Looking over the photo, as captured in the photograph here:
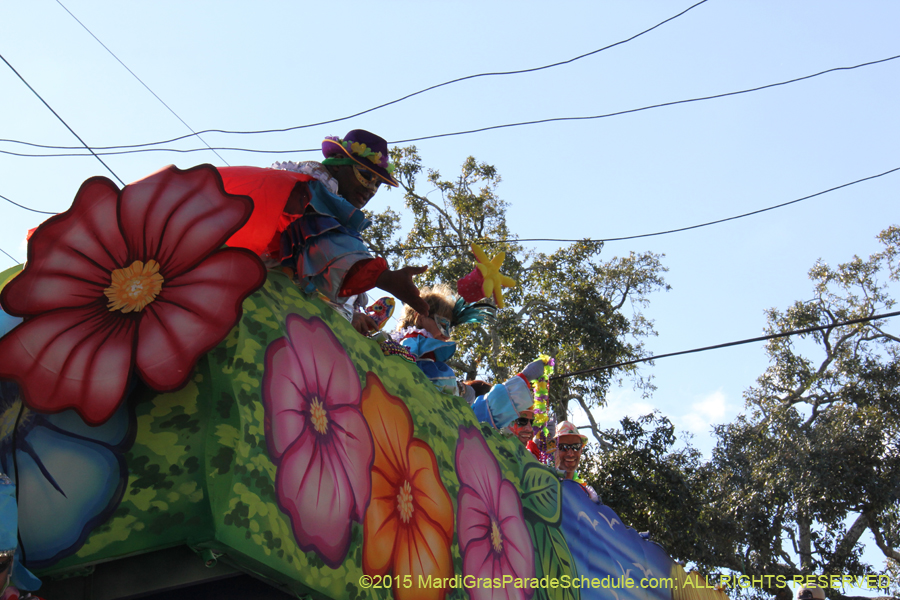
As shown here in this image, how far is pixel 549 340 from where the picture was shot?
1150 centimetres

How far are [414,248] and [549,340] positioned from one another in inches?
104

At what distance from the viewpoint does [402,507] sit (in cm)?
266

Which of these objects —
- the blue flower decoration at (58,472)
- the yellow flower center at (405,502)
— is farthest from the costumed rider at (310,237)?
the blue flower decoration at (58,472)

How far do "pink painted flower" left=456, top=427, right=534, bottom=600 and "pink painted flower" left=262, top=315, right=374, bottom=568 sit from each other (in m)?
0.73

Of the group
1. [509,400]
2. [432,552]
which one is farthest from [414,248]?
[432,552]

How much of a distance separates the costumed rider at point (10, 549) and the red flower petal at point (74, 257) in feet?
1.40

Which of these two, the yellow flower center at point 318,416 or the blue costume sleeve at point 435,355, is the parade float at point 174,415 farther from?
the blue costume sleeve at point 435,355

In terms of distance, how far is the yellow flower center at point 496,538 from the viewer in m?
3.25

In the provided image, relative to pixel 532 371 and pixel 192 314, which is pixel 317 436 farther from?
pixel 532 371

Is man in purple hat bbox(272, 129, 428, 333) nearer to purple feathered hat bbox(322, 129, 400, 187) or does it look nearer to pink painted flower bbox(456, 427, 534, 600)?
purple feathered hat bbox(322, 129, 400, 187)

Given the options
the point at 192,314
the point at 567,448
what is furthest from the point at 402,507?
the point at 567,448

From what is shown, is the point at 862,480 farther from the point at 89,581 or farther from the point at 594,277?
the point at 89,581

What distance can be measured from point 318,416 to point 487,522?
120 cm

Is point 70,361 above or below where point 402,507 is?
above
